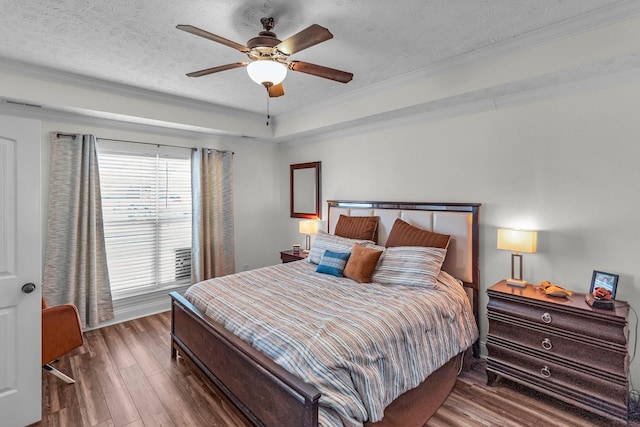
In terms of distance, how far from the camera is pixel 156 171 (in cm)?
413

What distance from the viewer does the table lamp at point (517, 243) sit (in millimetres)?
2566

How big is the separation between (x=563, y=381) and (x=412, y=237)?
1.58 metres

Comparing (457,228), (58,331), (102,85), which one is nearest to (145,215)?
(102,85)

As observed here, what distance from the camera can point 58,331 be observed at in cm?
259

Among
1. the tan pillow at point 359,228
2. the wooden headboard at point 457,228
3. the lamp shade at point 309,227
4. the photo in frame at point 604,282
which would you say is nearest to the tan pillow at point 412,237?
the wooden headboard at point 457,228

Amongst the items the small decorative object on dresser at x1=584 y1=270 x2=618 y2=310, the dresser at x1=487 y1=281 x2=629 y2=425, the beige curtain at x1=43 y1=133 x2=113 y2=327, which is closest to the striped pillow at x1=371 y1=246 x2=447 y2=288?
the dresser at x1=487 y1=281 x2=629 y2=425

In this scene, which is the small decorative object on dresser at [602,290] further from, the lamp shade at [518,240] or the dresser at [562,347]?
the lamp shade at [518,240]

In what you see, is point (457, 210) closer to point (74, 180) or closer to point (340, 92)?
point (340, 92)

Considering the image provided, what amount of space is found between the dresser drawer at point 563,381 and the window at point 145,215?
386cm

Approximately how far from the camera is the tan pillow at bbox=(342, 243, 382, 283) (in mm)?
2973

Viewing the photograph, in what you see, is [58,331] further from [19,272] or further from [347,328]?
Result: [347,328]

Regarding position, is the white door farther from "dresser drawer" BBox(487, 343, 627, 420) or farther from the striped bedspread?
"dresser drawer" BBox(487, 343, 627, 420)

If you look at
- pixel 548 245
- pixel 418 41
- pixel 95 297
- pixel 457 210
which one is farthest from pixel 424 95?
pixel 95 297

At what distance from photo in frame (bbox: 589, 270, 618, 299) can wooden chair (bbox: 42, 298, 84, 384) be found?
4.08 metres
